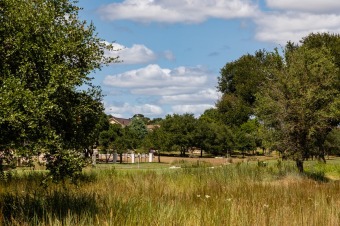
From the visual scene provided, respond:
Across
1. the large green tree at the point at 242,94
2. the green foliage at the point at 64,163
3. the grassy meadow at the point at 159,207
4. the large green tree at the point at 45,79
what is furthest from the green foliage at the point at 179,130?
the green foliage at the point at 64,163

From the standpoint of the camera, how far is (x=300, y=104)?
30516 mm

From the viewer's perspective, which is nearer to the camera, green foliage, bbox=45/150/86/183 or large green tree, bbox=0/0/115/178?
large green tree, bbox=0/0/115/178

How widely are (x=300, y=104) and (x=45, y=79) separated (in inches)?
907

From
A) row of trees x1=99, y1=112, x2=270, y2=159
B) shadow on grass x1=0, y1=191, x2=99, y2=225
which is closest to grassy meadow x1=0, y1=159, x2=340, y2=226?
shadow on grass x1=0, y1=191, x2=99, y2=225

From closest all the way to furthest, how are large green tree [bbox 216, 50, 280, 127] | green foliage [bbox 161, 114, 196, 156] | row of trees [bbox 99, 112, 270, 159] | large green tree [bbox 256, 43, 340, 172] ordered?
large green tree [bbox 256, 43, 340, 172] < row of trees [bbox 99, 112, 270, 159] < green foliage [bbox 161, 114, 196, 156] < large green tree [bbox 216, 50, 280, 127]

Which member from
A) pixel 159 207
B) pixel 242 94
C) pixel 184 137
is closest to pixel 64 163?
pixel 159 207

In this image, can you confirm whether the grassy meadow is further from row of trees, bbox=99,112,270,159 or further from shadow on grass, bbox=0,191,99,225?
row of trees, bbox=99,112,270,159

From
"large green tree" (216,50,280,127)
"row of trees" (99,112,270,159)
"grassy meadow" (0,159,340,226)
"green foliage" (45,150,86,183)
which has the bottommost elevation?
"grassy meadow" (0,159,340,226)

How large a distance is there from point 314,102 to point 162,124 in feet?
145

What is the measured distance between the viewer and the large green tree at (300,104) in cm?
3066

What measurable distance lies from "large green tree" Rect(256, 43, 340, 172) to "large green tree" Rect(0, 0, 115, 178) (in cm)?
1982

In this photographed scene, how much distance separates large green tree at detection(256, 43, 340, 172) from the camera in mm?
30656

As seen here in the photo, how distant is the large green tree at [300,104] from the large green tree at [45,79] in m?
19.8

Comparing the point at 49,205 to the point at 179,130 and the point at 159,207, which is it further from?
the point at 179,130
